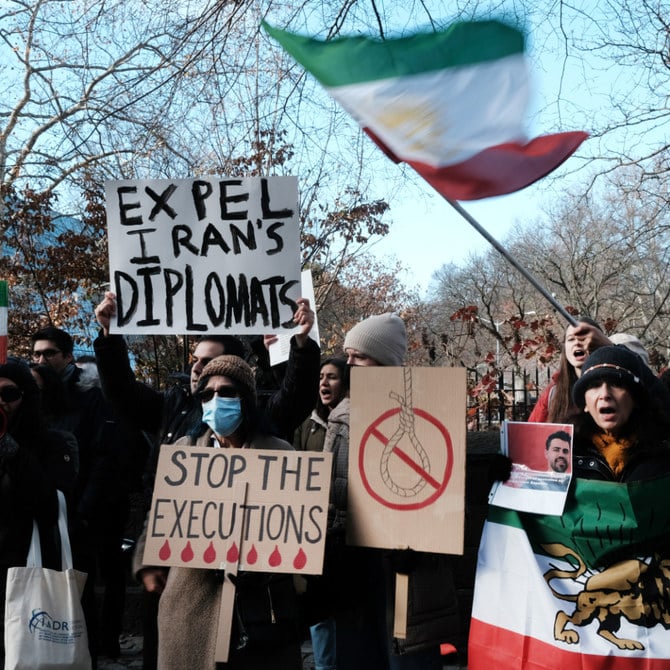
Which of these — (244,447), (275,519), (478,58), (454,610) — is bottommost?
(454,610)

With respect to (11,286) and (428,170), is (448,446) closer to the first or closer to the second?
(428,170)

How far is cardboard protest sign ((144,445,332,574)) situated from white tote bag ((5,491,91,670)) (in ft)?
1.71

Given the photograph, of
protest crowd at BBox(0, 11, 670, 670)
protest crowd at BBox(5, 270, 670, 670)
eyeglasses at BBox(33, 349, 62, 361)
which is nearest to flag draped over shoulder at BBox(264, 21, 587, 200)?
protest crowd at BBox(0, 11, 670, 670)

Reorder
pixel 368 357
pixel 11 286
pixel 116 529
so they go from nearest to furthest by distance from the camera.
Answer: pixel 368 357
pixel 116 529
pixel 11 286

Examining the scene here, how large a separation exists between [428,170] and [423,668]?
2.00 meters

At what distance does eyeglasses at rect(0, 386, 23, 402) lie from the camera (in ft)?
12.4

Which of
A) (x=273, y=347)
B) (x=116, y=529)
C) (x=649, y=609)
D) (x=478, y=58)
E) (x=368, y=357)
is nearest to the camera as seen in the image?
(x=649, y=609)

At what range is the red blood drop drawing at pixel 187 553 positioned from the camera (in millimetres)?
3154

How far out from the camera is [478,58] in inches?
165

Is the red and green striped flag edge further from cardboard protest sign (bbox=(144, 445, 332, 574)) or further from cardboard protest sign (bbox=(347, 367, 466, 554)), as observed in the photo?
cardboard protest sign (bbox=(347, 367, 466, 554))

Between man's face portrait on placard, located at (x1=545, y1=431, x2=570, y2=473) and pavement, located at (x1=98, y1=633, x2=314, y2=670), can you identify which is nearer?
man's face portrait on placard, located at (x1=545, y1=431, x2=570, y2=473)

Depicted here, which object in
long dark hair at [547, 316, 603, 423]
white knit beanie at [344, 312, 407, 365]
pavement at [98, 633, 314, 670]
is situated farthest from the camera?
pavement at [98, 633, 314, 670]

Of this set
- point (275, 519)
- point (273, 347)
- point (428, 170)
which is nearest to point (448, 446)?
point (275, 519)

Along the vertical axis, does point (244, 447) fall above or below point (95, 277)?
below
